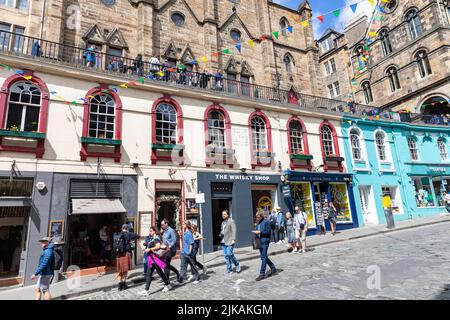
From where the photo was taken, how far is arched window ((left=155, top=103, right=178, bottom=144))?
12.8 meters

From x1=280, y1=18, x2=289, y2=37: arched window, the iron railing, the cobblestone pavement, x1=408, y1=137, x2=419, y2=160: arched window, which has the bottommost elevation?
the cobblestone pavement

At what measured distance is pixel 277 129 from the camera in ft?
52.0

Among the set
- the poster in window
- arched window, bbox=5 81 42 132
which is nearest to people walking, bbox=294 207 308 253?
the poster in window

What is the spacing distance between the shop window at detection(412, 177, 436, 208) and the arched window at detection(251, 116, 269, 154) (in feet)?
40.9

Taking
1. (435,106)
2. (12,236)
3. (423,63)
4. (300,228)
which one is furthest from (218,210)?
(423,63)

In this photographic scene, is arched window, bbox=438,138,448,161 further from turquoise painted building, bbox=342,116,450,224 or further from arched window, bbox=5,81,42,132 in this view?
arched window, bbox=5,81,42,132

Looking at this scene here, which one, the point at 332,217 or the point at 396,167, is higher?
the point at 396,167

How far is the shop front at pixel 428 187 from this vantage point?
63.2 ft

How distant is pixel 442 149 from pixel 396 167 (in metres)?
5.90

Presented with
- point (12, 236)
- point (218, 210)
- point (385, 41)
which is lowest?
point (12, 236)

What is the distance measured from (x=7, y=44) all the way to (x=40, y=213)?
980cm

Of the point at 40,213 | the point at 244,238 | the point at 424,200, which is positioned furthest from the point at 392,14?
the point at 40,213

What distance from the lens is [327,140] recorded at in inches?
693

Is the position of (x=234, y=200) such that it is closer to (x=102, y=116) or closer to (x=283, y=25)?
(x=102, y=116)
